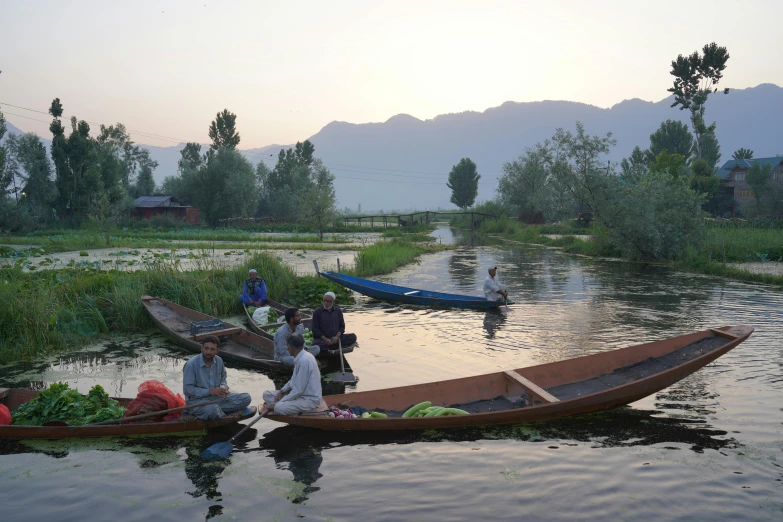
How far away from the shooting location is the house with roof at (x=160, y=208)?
64438 millimetres

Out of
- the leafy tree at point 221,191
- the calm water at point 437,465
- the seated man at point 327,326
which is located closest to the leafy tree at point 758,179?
the calm water at point 437,465

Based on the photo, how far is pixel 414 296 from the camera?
1825cm

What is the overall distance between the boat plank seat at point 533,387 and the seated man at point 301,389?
9.62ft

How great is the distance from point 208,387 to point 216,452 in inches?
38.8

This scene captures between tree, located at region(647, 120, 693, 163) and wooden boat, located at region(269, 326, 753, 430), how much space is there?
82.5m

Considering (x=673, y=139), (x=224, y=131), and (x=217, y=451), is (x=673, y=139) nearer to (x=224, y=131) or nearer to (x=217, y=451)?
(x=224, y=131)

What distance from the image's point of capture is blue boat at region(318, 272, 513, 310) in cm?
1738

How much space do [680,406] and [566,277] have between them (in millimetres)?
16848

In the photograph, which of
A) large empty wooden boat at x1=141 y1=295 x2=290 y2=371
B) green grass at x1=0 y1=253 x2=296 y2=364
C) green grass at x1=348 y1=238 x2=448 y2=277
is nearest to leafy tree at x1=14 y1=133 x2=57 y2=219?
green grass at x1=348 y1=238 x2=448 y2=277

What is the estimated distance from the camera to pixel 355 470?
6.95 m

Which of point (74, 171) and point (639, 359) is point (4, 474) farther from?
point (74, 171)

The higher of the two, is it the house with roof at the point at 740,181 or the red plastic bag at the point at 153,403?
the house with roof at the point at 740,181

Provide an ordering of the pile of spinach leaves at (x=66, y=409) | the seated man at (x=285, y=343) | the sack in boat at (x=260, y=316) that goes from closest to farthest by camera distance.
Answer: the pile of spinach leaves at (x=66, y=409) → the seated man at (x=285, y=343) → the sack in boat at (x=260, y=316)

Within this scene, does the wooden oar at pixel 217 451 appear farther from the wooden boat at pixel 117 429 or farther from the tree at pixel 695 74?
the tree at pixel 695 74
